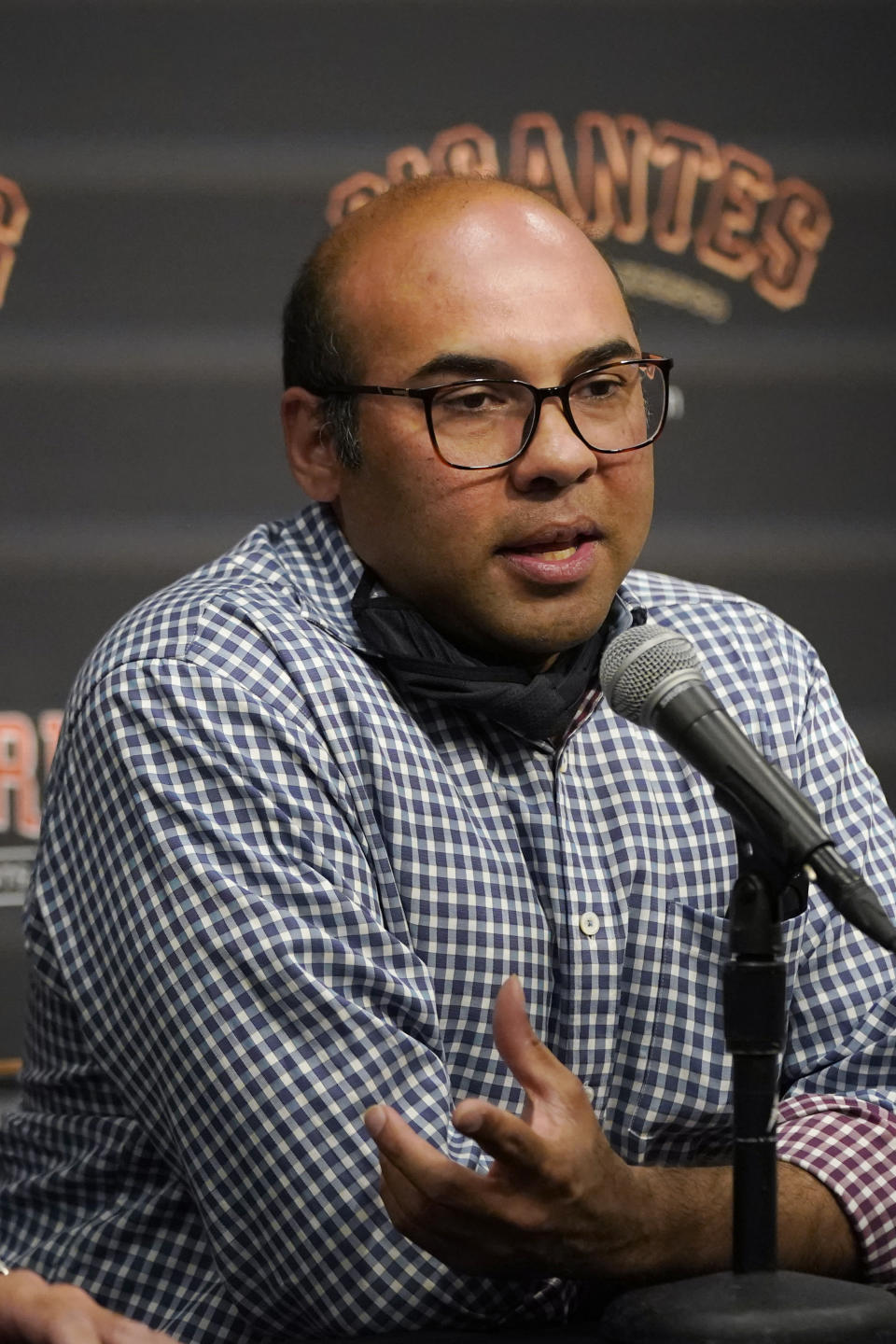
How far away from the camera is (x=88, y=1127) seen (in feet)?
5.77

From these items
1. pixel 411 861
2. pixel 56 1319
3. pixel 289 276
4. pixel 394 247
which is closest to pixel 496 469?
pixel 394 247

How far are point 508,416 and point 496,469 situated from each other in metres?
0.06

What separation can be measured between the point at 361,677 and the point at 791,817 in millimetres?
691

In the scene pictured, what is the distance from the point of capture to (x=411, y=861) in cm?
168

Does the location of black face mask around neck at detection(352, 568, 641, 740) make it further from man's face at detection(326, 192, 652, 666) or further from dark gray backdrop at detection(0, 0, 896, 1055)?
dark gray backdrop at detection(0, 0, 896, 1055)

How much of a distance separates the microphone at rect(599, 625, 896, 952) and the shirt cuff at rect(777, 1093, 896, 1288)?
549mm

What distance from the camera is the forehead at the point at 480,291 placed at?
177cm

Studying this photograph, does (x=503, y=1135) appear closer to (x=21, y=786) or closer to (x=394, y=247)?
(x=394, y=247)

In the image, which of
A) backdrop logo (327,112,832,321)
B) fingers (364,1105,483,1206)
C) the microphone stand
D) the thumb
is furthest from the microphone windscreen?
backdrop logo (327,112,832,321)

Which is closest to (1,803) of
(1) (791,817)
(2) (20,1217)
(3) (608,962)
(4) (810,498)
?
(2) (20,1217)

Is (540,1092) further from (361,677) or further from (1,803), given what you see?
(1,803)

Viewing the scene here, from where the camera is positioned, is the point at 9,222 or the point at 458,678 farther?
the point at 9,222

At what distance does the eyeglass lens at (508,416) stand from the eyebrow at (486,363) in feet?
0.04

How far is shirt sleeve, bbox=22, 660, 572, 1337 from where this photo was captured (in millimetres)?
1462
